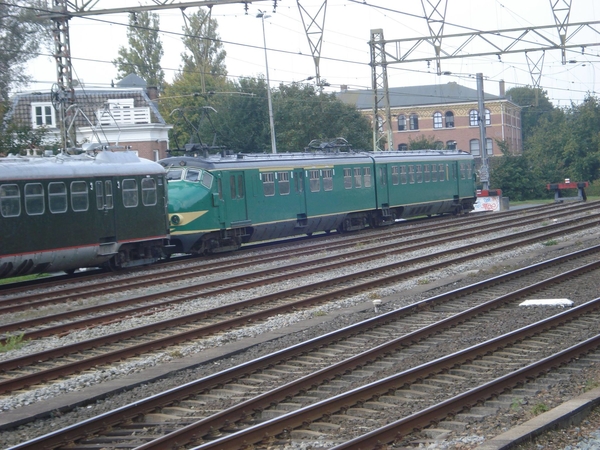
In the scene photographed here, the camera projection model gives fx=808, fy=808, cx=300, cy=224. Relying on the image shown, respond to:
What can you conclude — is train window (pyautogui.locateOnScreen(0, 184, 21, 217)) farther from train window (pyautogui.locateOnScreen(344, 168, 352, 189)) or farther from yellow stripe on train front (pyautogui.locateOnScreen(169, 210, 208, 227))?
train window (pyautogui.locateOnScreen(344, 168, 352, 189))

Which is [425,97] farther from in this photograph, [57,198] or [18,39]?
[57,198]

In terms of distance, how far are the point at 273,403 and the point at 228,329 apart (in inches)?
166

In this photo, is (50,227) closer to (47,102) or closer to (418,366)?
(418,366)

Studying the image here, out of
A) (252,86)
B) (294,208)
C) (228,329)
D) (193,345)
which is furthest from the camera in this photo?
(252,86)

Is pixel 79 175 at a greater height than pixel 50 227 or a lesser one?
greater

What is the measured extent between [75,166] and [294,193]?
9080mm

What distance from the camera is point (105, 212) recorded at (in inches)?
773

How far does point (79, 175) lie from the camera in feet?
62.1

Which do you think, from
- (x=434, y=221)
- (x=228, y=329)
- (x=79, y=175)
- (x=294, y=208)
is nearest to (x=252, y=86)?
(x=434, y=221)

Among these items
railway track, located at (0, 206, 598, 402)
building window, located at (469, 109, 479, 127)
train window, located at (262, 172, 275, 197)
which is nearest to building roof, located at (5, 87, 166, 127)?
train window, located at (262, 172, 275, 197)

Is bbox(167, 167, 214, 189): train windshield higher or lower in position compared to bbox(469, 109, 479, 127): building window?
lower

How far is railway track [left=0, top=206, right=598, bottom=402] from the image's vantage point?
1011cm

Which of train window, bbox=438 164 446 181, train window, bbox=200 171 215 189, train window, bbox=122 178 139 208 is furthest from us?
train window, bbox=438 164 446 181

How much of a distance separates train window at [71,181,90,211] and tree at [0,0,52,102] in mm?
6684
